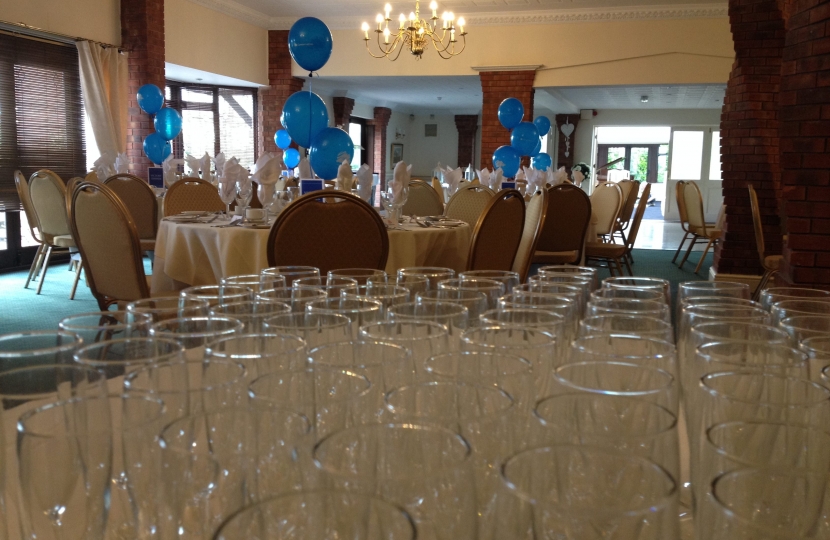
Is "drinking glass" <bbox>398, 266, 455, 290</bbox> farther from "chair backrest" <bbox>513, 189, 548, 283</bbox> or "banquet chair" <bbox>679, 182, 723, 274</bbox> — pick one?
"banquet chair" <bbox>679, 182, 723, 274</bbox>

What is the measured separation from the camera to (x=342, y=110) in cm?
1427

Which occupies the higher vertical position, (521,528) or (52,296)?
(521,528)

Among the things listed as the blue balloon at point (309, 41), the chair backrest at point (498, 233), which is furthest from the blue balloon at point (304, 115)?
the chair backrest at point (498, 233)

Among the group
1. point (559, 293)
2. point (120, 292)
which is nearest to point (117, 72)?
point (120, 292)

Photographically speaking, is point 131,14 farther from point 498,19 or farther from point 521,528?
point 521,528

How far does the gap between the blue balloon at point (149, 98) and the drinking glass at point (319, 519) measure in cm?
873

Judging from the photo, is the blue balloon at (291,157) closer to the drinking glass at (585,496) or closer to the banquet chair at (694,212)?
the banquet chair at (694,212)

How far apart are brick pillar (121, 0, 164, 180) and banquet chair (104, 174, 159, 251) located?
3.43 meters

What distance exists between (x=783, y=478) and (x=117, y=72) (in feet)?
30.5

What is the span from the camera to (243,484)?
15.8 inches

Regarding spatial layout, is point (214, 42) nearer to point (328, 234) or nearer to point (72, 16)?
point (72, 16)

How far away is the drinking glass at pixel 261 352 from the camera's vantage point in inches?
22.3

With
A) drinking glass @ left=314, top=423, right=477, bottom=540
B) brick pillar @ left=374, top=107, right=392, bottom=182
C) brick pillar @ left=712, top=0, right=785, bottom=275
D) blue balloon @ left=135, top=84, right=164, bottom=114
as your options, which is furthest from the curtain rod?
brick pillar @ left=374, top=107, right=392, bottom=182

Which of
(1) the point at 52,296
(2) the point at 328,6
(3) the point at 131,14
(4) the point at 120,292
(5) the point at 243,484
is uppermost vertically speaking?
(2) the point at 328,6
